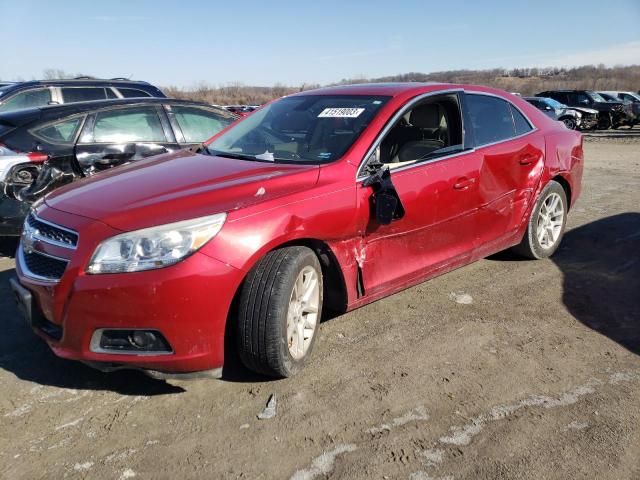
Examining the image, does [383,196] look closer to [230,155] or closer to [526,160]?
[230,155]

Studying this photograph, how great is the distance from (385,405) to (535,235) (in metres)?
2.78

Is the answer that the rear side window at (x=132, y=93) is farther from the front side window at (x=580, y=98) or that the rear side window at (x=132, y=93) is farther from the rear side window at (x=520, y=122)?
the front side window at (x=580, y=98)

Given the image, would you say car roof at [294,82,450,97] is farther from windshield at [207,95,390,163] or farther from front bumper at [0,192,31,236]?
front bumper at [0,192,31,236]

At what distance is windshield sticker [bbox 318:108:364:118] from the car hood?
Answer: 673 millimetres

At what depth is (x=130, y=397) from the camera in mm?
2969

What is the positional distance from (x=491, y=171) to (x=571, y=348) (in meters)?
1.45

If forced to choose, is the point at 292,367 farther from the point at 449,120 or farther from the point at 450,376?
the point at 449,120

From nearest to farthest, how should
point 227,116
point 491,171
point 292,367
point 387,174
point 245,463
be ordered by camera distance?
point 245,463 → point 292,367 → point 387,174 → point 491,171 → point 227,116

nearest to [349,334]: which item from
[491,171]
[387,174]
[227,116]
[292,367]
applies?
[292,367]

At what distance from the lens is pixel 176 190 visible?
9.82 ft

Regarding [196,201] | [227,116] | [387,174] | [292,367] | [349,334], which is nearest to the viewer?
[196,201]

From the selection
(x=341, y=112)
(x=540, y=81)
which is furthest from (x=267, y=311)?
(x=540, y=81)

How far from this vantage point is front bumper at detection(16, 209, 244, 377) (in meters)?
2.57

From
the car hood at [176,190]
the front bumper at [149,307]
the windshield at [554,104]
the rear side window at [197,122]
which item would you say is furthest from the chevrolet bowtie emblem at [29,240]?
the windshield at [554,104]
